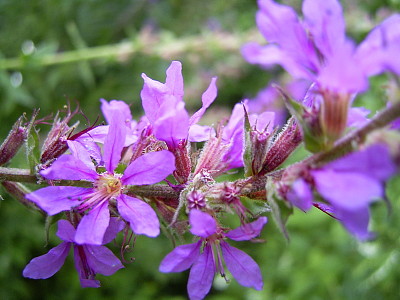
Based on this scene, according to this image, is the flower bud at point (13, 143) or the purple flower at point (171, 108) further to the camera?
the flower bud at point (13, 143)

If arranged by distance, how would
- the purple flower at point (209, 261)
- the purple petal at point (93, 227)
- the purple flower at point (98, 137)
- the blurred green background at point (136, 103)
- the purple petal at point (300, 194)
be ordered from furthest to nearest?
the blurred green background at point (136, 103)
the purple flower at point (98, 137)
the purple flower at point (209, 261)
the purple petal at point (93, 227)
the purple petal at point (300, 194)

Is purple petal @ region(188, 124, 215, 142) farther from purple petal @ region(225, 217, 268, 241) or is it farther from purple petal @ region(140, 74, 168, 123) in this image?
purple petal @ region(225, 217, 268, 241)

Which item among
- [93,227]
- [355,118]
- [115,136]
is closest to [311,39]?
[355,118]

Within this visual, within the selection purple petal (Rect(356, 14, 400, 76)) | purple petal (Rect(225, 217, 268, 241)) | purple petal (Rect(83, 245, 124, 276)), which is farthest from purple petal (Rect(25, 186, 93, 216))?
purple petal (Rect(356, 14, 400, 76))

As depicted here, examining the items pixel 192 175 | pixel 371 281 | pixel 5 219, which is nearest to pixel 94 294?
pixel 5 219

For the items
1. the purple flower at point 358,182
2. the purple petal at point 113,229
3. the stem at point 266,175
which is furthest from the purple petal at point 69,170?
the purple flower at point 358,182

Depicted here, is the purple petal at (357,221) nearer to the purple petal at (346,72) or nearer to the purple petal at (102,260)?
the purple petal at (346,72)
